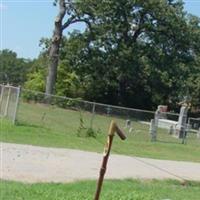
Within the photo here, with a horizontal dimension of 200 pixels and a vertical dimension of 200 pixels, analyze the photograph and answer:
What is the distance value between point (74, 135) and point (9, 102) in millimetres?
3499

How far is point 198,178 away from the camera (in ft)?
46.2

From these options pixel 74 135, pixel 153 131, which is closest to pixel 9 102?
pixel 74 135

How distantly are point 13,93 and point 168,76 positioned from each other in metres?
33.2

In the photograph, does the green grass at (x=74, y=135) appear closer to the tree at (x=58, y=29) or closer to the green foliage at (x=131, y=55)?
the tree at (x=58, y=29)

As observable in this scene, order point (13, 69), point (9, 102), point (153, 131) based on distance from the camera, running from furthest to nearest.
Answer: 1. point (13, 69)
2. point (153, 131)
3. point (9, 102)

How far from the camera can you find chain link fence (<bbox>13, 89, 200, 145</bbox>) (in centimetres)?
2531

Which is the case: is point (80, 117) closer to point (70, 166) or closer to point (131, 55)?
point (70, 166)

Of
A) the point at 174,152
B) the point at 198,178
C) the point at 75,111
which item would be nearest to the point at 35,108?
the point at 75,111

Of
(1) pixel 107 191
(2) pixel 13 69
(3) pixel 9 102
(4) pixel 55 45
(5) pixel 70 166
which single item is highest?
(4) pixel 55 45

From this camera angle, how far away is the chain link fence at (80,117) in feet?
83.0

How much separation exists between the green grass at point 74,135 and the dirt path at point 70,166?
6.94ft

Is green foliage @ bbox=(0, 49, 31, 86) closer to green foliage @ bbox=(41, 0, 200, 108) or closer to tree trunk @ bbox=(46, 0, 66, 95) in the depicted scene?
green foliage @ bbox=(41, 0, 200, 108)

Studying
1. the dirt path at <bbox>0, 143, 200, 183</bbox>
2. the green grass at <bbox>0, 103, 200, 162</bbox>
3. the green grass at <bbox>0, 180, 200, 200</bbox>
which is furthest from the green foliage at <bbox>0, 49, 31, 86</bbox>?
the green grass at <bbox>0, 180, 200, 200</bbox>

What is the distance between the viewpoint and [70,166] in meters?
13.1
